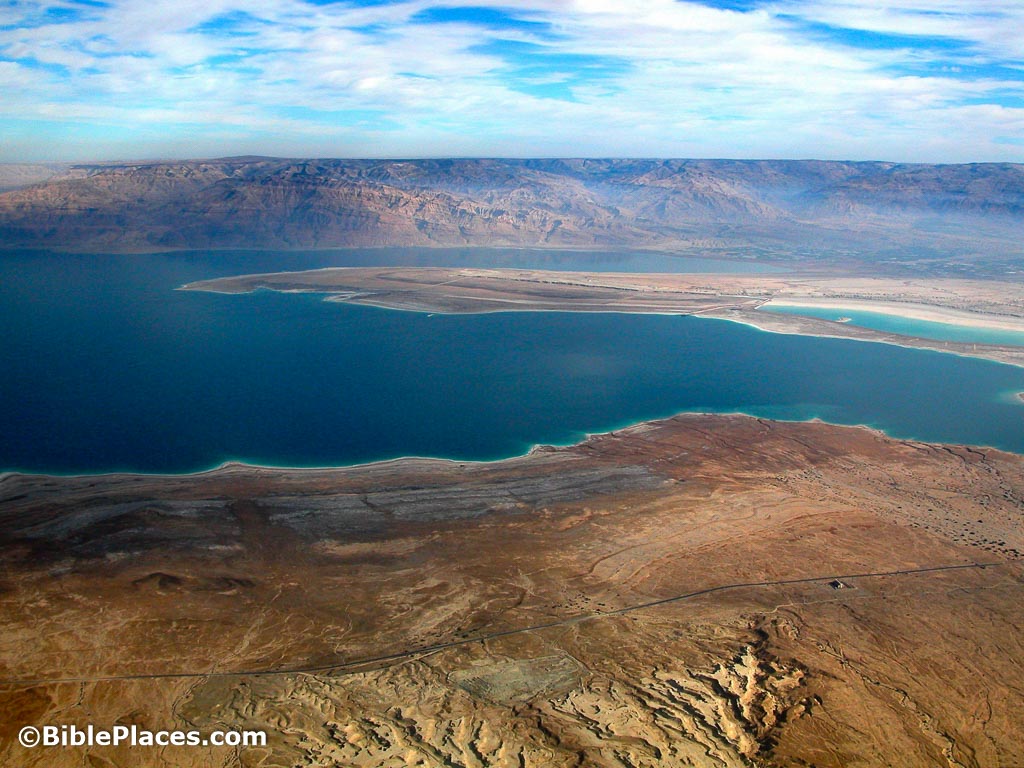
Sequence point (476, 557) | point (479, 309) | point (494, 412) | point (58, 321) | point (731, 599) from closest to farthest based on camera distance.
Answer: point (731, 599), point (476, 557), point (494, 412), point (58, 321), point (479, 309)

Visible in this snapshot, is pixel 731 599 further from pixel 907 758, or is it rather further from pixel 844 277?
pixel 844 277

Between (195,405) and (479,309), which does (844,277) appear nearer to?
(479,309)

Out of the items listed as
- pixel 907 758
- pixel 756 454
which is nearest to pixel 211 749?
pixel 907 758

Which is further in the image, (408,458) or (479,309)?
(479,309)

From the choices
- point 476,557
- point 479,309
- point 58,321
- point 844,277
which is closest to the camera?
point 476,557

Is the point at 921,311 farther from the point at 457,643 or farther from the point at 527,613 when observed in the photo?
the point at 457,643

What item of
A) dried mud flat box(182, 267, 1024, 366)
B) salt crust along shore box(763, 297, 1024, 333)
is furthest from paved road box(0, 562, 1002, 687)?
salt crust along shore box(763, 297, 1024, 333)

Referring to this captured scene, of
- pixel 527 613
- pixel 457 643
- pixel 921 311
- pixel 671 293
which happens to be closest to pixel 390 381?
pixel 527 613
